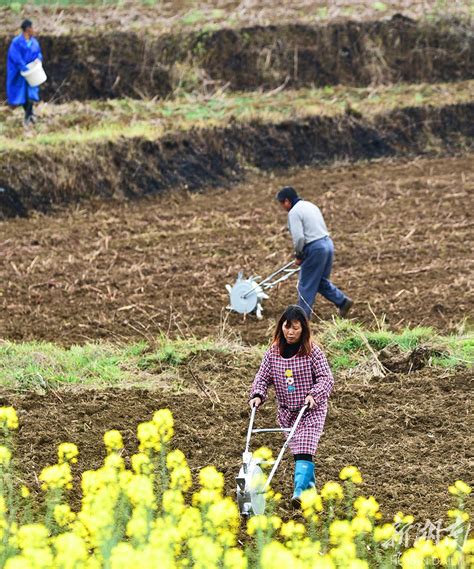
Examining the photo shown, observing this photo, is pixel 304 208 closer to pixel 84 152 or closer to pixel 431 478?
pixel 431 478

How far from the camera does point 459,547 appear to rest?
5.77m

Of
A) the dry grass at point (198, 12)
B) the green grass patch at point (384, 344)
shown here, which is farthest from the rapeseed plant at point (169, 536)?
the dry grass at point (198, 12)

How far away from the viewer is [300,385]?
7484 mm

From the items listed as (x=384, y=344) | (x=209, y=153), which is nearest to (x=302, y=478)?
(x=384, y=344)

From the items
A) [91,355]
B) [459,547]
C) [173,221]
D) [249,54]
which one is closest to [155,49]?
[249,54]

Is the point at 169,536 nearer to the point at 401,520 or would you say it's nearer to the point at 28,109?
the point at 401,520

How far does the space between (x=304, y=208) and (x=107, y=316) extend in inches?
95.4

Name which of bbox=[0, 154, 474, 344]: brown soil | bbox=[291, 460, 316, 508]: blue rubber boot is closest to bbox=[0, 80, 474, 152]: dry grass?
bbox=[0, 154, 474, 344]: brown soil

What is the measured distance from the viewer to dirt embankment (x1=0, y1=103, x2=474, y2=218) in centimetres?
1634

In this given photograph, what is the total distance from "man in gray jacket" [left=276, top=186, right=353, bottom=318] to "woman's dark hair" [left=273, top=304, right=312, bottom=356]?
10.8 feet

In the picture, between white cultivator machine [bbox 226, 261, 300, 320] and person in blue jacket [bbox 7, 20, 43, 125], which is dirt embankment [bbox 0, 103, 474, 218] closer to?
person in blue jacket [bbox 7, 20, 43, 125]

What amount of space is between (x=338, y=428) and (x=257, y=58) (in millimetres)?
13494

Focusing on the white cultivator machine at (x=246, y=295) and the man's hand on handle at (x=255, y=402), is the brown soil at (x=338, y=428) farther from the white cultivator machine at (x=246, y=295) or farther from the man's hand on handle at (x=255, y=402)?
the white cultivator machine at (x=246, y=295)

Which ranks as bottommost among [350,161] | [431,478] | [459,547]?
[350,161]
